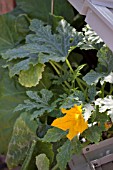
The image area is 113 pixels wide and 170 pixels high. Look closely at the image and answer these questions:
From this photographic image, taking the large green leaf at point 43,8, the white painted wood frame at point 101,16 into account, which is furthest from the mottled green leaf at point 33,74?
the white painted wood frame at point 101,16

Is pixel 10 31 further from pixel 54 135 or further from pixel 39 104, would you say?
pixel 54 135

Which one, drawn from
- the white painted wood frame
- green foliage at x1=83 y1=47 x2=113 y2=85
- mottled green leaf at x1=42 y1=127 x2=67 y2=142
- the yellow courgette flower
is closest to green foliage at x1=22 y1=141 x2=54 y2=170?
mottled green leaf at x1=42 y1=127 x2=67 y2=142

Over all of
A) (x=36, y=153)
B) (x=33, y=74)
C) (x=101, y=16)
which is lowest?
(x=36, y=153)

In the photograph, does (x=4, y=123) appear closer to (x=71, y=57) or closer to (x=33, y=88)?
(x=33, y=88)

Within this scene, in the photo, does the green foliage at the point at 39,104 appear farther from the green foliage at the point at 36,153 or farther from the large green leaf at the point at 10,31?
the large green leaf at the point at 10,31

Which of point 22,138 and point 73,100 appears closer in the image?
→ point 73,100

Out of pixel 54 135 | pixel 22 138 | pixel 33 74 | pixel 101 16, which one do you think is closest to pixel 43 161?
pixel 54 135

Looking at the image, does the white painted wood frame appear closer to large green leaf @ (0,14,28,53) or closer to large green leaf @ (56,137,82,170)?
large green leaf @ (56,137,82,170)
